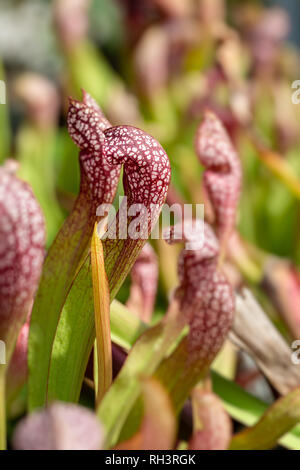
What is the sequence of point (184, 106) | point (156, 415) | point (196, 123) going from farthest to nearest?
point (184, 106)
point (196, 123)
point (156, 415)

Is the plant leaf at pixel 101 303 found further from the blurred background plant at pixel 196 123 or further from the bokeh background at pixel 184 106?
the bokeh background at pixel 184 106

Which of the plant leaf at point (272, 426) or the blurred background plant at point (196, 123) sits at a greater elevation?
the blurred background plant at point (196, 123)

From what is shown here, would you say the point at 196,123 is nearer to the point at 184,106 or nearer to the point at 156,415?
the point at 184,106

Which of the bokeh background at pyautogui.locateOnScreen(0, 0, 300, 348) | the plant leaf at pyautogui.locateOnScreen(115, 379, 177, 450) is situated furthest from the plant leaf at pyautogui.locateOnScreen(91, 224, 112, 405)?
the bokeh background at pyautogui.locateOnScreen(0, 0, 300, 348)

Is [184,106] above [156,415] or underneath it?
above

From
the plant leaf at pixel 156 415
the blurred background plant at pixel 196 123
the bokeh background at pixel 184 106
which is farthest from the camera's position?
the bokeh background at pixel 184 106

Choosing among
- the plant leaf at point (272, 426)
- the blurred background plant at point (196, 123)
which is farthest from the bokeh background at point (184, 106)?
the plant leaf at point (272, 426)

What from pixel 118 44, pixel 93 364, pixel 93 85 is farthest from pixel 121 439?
pixel 118 44

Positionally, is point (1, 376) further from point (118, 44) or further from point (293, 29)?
point (293, 29)

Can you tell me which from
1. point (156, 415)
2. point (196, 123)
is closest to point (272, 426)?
point (156, 415)
